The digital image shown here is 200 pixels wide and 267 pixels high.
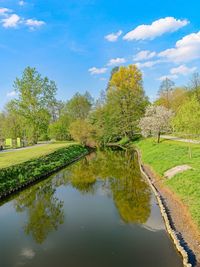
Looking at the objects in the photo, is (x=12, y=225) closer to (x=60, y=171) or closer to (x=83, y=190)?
(x=83, y=190)

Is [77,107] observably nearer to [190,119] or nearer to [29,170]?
[29,170]

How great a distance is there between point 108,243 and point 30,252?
3.80m

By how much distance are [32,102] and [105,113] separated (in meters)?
19.7

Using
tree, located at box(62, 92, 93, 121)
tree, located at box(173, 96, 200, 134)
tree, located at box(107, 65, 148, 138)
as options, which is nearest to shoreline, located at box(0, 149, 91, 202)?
tree, located at box(173, 96, 200, 134)

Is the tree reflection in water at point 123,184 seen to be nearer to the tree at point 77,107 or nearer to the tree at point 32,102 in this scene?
the tree at point 32,102

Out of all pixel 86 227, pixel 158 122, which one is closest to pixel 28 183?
pixel 86 227

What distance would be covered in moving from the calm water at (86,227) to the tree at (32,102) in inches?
1234

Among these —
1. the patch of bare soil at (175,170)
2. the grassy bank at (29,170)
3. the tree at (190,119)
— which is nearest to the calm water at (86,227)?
the grassy bank at (29,170)

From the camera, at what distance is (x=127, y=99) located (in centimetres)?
6412

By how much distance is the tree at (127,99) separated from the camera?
210ft

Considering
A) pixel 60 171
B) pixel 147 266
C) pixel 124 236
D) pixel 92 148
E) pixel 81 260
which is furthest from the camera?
pixel 92 148

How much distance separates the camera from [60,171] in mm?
34500

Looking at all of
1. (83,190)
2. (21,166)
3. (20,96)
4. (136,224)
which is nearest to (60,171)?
(21,166)

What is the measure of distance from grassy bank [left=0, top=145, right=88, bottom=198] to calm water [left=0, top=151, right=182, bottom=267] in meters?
1.12
